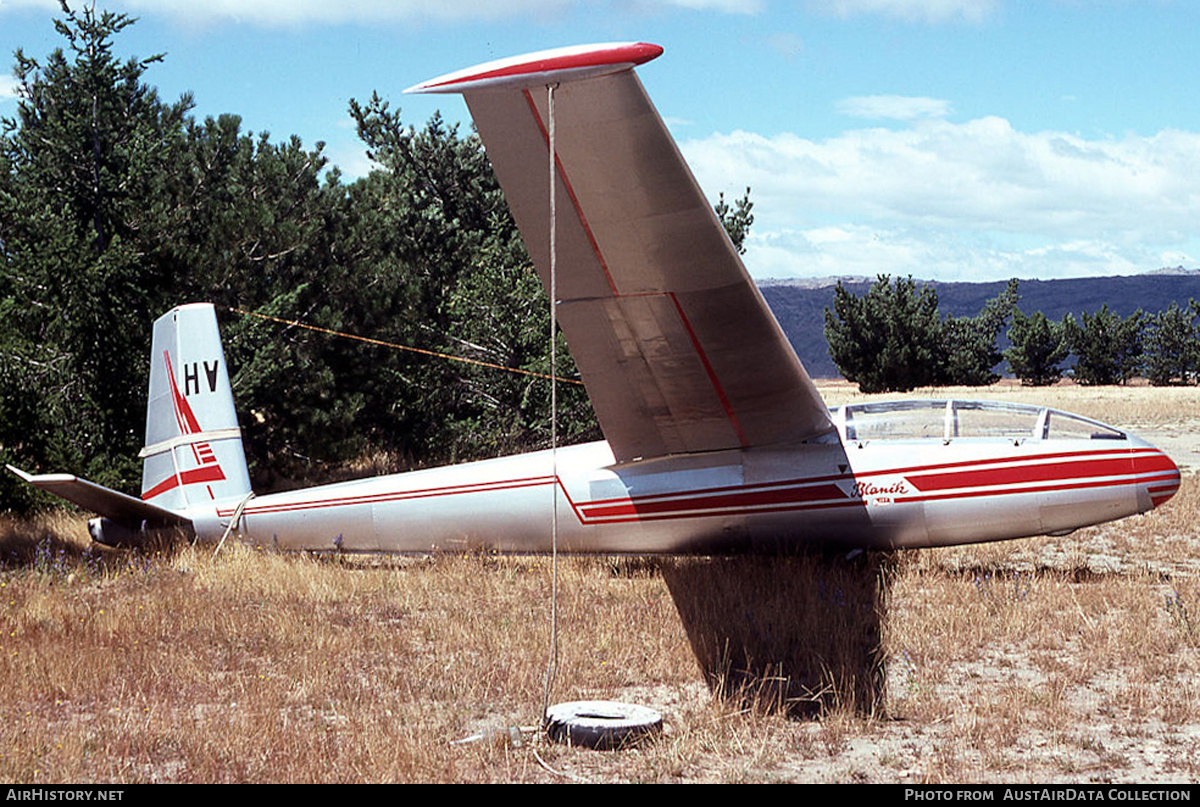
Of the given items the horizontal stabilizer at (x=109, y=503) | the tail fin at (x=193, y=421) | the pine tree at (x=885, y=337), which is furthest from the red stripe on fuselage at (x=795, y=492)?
the pine tree at (x=885, y=337)

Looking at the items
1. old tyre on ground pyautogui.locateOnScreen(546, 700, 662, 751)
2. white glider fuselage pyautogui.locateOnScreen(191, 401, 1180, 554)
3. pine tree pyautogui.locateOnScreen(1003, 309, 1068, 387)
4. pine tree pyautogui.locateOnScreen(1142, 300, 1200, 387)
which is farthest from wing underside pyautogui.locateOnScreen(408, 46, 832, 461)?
pine tree pyautogui.locateOnScreen(1142, 300, 1200, 387)

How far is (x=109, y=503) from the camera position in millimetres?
10336

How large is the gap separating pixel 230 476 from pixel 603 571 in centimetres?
433

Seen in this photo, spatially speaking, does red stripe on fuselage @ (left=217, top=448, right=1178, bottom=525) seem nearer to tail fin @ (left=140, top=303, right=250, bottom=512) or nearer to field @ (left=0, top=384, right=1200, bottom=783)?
field @ (left=0, top=384, right=1200, bottom=783)

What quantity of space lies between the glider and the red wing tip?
1.64m

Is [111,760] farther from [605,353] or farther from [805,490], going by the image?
[805,490]

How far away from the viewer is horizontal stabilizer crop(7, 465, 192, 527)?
9123 mm

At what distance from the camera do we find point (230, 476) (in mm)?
11359

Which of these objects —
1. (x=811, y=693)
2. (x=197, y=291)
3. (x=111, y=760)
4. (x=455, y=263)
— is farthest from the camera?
(x=455, y=263)

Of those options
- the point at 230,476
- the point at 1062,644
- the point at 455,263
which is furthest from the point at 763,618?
the point at 455,263

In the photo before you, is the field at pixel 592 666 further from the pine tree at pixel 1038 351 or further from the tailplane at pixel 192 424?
the pine tree at pixel 1038 351

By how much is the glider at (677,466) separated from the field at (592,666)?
16.8 inches

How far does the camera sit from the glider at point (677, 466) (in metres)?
7.89

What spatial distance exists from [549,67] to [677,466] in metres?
5.51
